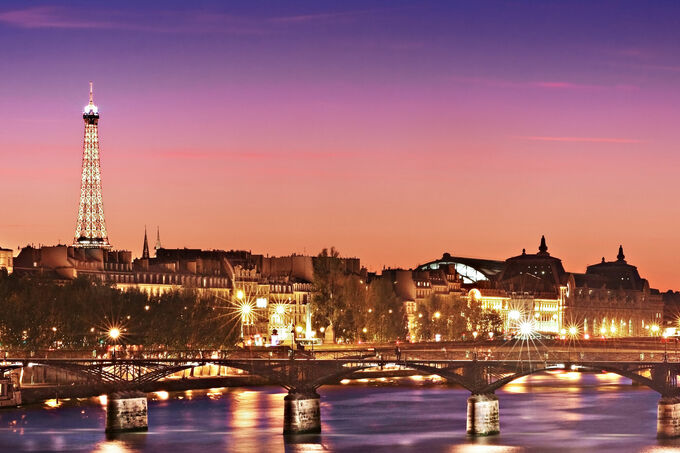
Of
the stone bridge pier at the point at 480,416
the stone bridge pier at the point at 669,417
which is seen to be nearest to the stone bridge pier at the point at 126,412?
the stone bridge pier at the point at 480,416

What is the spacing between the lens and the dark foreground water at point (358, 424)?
299 ft

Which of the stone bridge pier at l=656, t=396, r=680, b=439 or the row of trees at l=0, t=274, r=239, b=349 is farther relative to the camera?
the row of trees at l=0, t=274, r=239, b=349

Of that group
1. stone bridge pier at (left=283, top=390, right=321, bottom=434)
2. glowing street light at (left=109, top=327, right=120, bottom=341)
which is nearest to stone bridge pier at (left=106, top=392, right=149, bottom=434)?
stone bridge pier at (left=283, top=390, right=321, bottom=434)

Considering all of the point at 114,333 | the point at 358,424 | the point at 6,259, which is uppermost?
the point at 6,259

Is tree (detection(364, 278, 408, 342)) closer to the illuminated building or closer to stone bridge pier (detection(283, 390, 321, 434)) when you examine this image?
the illuminated building

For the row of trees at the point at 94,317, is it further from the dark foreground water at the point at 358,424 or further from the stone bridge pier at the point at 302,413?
the stone bridge pier at the point at 302,413

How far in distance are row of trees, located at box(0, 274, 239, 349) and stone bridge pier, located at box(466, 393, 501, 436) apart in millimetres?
43138

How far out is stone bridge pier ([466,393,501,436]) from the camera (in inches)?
3770

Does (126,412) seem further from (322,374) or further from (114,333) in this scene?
(114,333)

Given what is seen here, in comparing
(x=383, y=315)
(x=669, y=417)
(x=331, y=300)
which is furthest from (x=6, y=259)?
(x=669, y=417)

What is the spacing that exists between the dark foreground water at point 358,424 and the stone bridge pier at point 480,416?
98 centimetres

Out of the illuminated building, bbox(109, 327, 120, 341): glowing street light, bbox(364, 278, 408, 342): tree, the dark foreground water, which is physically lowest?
the dark foreground water

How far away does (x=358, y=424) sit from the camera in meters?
105

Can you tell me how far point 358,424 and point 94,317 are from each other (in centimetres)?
3943
